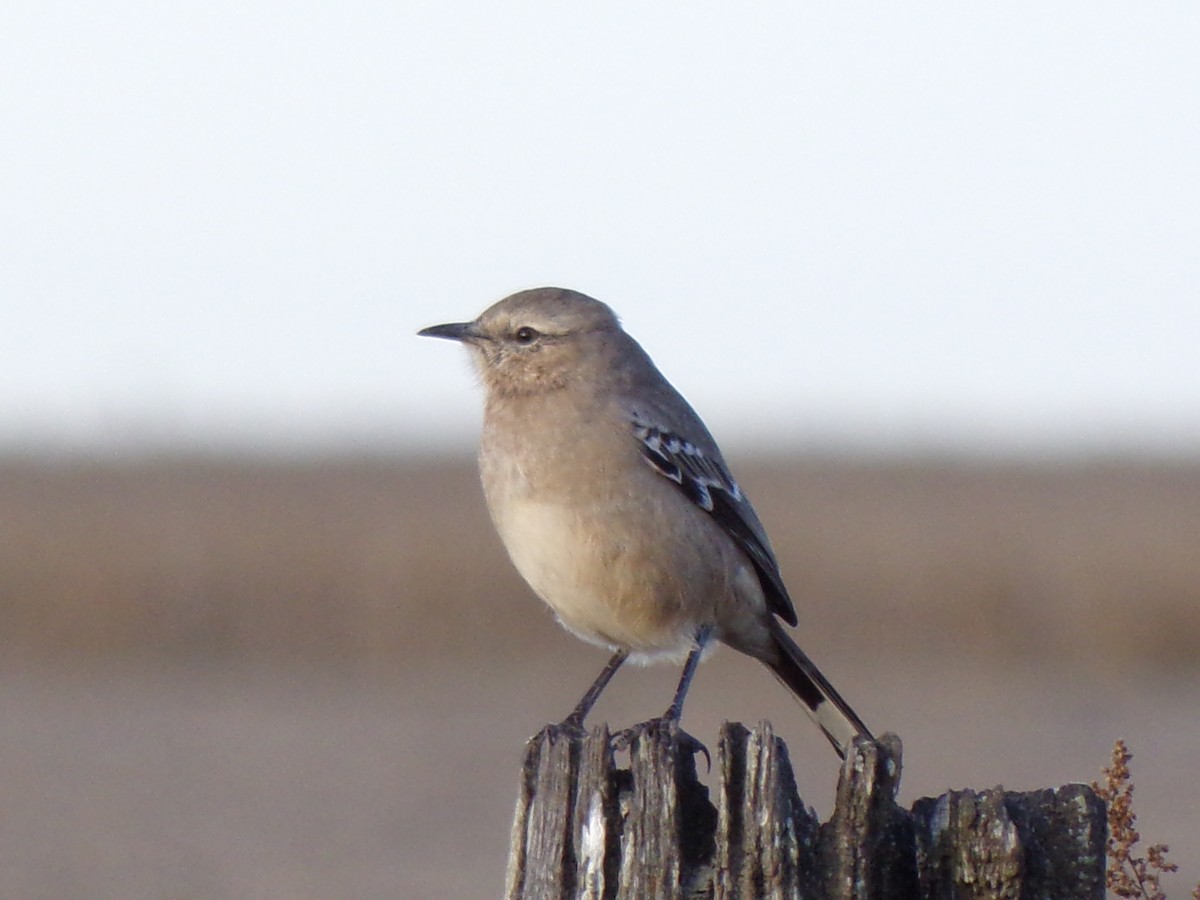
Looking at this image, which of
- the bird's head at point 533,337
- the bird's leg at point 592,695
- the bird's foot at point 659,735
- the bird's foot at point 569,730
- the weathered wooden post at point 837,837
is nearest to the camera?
the weathered wooden post at point 837,837

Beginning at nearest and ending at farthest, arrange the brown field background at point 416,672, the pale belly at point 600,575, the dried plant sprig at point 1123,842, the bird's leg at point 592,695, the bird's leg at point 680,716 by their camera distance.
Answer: the dried plant sprig at point 1123,842
the bird's leg at point 680,716
the bird's leg at point 592,695
the pale belly at point 600,575
the brown field background at point 416,672

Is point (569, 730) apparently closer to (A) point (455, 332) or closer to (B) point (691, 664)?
(B) point (691, 664)

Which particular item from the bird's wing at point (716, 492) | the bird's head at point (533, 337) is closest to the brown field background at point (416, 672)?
the bird's wing at point (716, 492)

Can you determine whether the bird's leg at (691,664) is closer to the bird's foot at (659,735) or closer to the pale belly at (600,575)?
the pale belly at (600,575)

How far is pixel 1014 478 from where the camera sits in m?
29.2

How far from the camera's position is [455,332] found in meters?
6.89

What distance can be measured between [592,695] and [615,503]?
670mm

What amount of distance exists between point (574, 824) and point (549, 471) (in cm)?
229

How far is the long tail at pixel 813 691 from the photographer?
6402 millimetres

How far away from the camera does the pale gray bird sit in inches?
242

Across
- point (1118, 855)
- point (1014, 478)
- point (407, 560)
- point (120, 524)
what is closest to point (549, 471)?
point (1118, 855)

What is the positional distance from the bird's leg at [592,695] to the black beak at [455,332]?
51.4 inches

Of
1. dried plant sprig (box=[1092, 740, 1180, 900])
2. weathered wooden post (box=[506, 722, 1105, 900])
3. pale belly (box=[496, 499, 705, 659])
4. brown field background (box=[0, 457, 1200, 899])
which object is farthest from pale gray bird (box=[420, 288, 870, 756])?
brown field background (box=[0, 457, 1200, 899])

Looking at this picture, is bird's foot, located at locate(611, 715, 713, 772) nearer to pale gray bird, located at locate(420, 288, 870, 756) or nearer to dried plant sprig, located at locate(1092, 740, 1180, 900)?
pale gray bird, located at locate(420, 288, 870, 756)
